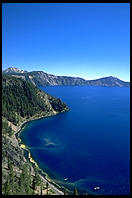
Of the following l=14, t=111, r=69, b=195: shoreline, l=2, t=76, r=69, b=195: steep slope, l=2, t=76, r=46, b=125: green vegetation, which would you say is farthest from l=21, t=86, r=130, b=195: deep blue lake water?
l=2, t=76, r=46, b=125: green vegetation

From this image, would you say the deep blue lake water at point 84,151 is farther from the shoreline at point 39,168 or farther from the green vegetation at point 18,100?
the green vegetation at point 18,100

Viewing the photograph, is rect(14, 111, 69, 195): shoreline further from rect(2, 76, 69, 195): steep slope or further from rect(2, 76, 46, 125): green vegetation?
rect(2, 76, 46, 125): green vegetation

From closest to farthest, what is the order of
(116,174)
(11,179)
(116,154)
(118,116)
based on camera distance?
(11,179), (116,174), (116,154), (118,116)

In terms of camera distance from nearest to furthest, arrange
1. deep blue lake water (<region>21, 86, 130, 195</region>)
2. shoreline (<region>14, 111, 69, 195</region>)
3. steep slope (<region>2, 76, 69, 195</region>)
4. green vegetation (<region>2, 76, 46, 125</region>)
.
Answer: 1. shoreline (<region>14, 111, 69, 195</region>)
2. deep blue lake water (<region>21, 86, 130, 195</region>)
3. steep slope (<region>2, 76, 69, 195</region>)
4. green vegetation (<region>2, 76, 46, 125</region>)

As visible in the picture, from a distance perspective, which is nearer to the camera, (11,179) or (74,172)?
(11,179)

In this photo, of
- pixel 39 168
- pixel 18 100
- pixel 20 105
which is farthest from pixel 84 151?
pixel 18 100

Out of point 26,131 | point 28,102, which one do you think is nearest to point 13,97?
point 28,102

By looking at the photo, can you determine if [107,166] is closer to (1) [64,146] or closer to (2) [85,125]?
(1) [64,146]

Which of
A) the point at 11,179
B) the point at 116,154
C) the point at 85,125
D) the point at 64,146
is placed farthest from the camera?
the point at 85,125
